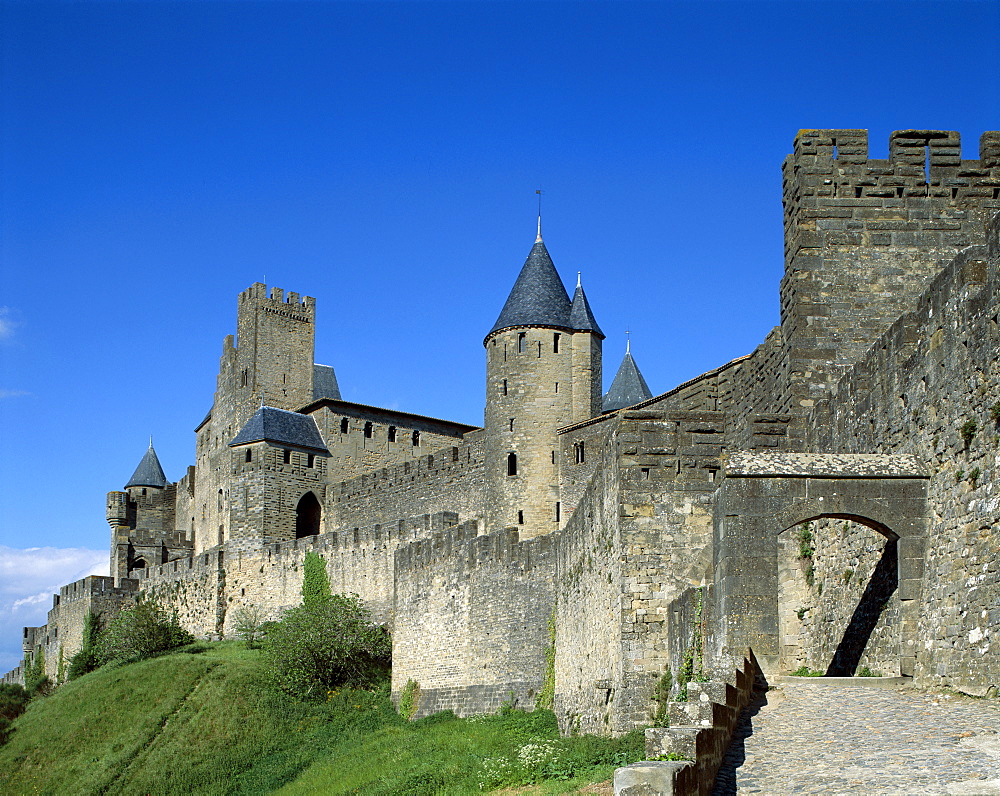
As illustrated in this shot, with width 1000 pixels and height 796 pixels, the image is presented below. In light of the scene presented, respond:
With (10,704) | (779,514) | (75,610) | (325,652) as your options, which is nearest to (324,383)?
(75,610)

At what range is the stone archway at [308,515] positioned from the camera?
55.5m

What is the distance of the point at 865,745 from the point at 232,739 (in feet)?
90.1

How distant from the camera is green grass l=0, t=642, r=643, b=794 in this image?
2381 cm

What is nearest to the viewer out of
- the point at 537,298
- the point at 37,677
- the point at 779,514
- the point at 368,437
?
the point at 779,514

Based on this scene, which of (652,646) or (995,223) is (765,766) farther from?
(652,646)

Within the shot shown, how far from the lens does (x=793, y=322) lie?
60.5ft

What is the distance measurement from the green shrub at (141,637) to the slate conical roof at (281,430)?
358 inches

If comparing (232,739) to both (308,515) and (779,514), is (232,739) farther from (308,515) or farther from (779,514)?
(779,514)

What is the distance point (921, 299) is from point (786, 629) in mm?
5232

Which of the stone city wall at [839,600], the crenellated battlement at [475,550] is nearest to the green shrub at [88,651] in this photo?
the crenellated battlement at [475,550]

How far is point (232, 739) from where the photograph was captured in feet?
114

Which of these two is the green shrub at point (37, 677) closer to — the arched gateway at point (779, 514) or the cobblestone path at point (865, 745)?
the arched gateway at point (779, 514)

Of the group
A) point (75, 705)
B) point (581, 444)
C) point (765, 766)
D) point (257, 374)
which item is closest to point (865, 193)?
point (765, 766)

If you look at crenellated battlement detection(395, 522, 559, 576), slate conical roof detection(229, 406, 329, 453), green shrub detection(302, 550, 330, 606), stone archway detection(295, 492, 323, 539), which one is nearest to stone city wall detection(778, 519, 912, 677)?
crenellated battlement detection(395, 522, 559, 576)
